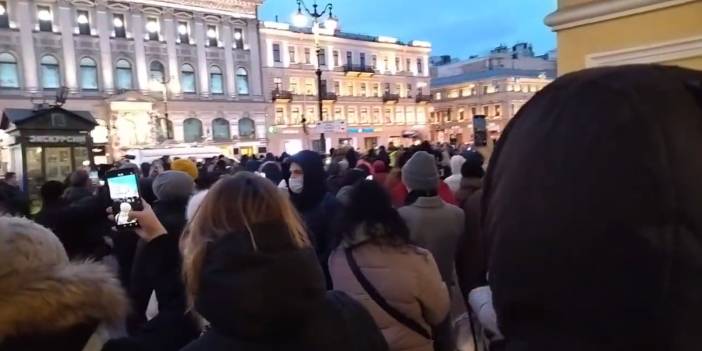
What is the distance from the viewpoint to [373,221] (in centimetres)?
316

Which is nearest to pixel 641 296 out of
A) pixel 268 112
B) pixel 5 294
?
pixel 5 294

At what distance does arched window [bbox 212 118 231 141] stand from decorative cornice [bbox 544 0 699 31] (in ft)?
145

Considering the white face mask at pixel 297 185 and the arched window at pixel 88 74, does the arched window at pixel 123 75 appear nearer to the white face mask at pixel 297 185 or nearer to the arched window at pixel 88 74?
the arched window at pixel 88 74

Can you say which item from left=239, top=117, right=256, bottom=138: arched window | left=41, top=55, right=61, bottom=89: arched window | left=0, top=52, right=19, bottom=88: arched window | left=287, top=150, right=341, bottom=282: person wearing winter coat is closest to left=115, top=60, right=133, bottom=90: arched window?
left=41, top=55, right=61, bottom=89: arched window

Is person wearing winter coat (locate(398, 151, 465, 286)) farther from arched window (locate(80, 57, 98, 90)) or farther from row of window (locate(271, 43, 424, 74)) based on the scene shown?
row of window (locate(271, 43, 424, 74))

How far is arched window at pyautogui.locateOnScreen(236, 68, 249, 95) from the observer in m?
51.3

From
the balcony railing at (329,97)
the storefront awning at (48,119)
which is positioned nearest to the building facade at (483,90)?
the balcony railing at (329,97)

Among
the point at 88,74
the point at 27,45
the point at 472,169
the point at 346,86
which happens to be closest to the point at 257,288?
the point at 472,169

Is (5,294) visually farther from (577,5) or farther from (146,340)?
(577,5)

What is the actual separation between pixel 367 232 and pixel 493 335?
1930 millimetres

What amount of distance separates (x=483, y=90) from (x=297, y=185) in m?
72.9

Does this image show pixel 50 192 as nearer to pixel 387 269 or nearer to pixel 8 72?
pixel 387 269

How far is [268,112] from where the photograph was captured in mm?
53625

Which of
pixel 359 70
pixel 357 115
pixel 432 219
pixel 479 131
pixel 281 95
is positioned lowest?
pixel 432 219
